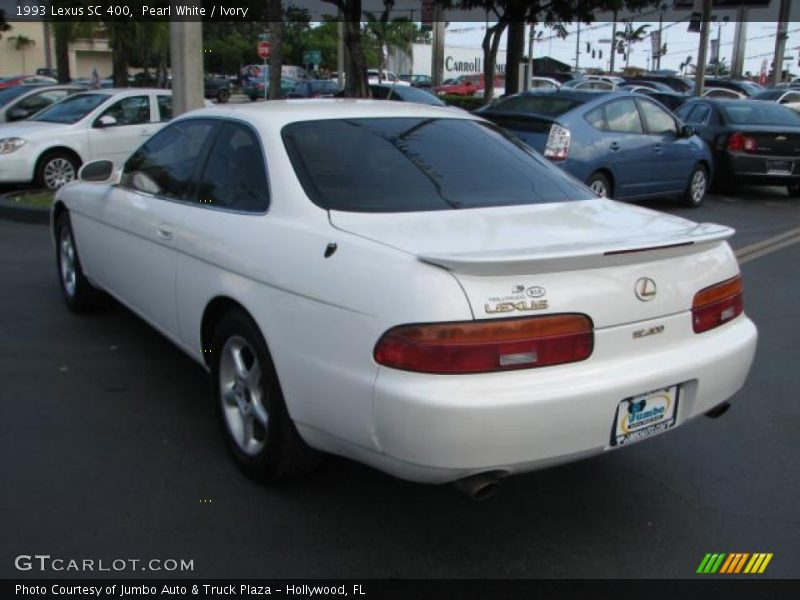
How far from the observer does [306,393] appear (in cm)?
288

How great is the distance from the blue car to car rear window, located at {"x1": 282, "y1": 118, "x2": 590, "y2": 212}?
506 cm

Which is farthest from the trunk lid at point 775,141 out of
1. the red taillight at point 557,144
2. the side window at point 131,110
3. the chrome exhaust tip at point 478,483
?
the chrome exhaust tip at point 478,483

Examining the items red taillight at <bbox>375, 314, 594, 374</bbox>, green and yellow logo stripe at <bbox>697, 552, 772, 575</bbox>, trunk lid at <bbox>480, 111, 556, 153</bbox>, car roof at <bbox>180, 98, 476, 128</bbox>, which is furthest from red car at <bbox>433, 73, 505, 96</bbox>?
red taillight at <bbox>375, 314, 594, 374</bbox>

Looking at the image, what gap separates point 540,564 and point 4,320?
4.24 metres

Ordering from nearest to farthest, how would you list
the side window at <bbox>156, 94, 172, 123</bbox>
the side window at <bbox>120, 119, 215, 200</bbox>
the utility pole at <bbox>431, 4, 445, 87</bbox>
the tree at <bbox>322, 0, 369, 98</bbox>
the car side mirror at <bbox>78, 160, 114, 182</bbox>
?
the side window at <bbox>120, 119, 215, 200</bbox> < the car side mirror at <bbox>78, 160, 114, 182</bbox> < the side window at <bbox>156, 94, 172, 123</bbox> < the tree at <bbox>322, 0, 369, 98</bbox> < the utility pole at <bbox>431, 4, 445, 87</bbox>

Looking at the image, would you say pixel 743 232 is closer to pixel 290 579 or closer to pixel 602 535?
pixel 602 535

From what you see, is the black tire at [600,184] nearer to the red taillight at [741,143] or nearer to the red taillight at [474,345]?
the red taillight at [741,143]

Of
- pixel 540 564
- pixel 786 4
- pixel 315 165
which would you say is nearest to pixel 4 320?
pixel 315 165

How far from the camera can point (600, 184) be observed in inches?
379

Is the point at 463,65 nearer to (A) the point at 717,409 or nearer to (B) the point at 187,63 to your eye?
(B) the point at 187,63

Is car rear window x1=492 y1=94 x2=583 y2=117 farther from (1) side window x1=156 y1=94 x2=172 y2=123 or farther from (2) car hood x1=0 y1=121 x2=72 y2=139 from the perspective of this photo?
(2) car hood x1=0 y1=121 x2=72 y2=139

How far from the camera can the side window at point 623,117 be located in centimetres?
986

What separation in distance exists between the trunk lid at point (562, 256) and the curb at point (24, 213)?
715 cm

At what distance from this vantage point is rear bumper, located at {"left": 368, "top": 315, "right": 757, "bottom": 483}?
2523 mm
